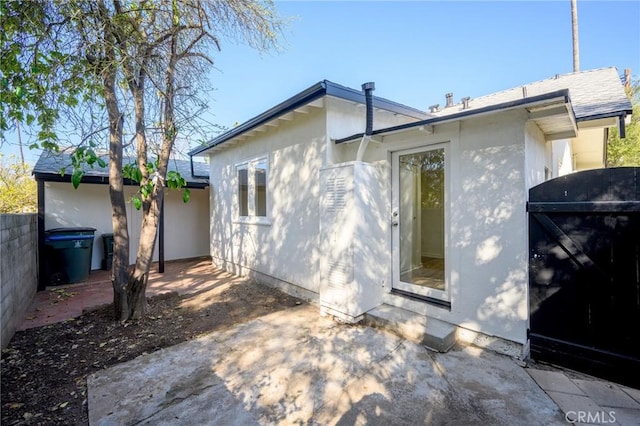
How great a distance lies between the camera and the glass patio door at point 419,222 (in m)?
4.29

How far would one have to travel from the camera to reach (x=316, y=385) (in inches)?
111

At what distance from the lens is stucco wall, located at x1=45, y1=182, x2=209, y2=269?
25.5ft

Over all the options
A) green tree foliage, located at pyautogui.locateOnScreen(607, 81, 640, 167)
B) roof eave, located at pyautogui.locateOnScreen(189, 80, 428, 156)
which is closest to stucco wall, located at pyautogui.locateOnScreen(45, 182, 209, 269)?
roof eave, located at pyautogui.locateOnScreen(189, 80, 428, 156)

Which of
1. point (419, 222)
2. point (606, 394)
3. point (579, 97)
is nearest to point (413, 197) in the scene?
point (419, 222)

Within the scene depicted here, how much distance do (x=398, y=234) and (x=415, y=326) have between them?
1460mm

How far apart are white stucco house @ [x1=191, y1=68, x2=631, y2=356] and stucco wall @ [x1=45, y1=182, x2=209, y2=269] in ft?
15.4

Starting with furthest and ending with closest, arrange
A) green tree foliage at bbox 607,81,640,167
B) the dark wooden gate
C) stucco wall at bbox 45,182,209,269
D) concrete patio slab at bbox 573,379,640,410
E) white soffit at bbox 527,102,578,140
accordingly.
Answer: green tree foliage at bbox 607,81,640,167 → stucco wall at bbox 45,182,209,269 → white soffit at bbox 527,102,578,140 → the dark wooden gate → concrete patio slab at bbox 573,379,640,410

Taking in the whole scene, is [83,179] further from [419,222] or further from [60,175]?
[419,222]

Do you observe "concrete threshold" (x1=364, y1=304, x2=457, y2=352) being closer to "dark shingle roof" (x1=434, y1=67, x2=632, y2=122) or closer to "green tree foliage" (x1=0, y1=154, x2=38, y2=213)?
"dark shingle roof" (x1=434, y1=67, x2=632, y2=122)

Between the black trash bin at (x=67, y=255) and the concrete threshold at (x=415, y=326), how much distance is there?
715cm

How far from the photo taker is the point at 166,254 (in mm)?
9750

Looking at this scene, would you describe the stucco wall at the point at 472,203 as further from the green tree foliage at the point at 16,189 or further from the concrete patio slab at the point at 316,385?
the green tree foliage at the point at 16,189

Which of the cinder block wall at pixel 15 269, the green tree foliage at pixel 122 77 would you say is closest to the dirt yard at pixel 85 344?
the cinder block wall at pixel 15 269

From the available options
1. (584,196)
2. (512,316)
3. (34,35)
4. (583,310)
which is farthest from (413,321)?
(34,35)
